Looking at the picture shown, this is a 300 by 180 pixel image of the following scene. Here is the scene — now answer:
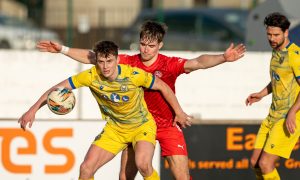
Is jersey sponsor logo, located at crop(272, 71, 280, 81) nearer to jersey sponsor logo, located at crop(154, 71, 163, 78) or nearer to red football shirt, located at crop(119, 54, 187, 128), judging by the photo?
red football shirt, located at crop(119, 54, 187, 128)

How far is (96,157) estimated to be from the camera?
8.30 meters

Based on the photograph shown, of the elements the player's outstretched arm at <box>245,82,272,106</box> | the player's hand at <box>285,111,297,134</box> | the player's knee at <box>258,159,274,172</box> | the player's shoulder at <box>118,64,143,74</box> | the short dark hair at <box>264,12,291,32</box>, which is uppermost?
the short dark hair at <box>264,12,291,32</box>

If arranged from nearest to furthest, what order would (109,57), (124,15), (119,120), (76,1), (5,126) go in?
(109,57) < (119,120) < (5,126) < (124,15) < (76,1)

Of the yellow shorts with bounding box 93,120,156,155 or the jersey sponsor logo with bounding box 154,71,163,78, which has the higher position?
the jersey sponsor logo with bounding box 154,71,163,78

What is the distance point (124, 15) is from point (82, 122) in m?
14.5

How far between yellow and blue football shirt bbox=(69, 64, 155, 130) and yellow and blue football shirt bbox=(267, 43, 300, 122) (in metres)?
1.42

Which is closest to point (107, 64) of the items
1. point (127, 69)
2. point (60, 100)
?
point (127, 69)

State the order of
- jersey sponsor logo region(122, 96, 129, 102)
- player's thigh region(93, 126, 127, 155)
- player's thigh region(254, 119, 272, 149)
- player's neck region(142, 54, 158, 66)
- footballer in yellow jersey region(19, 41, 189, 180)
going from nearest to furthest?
footballer in yellow jersey region(19, 41, 189, 180), jersey sponsor logo region(122, 96, 129, 102), player's thigh region(93, 126, 127, 155), player's neck region(142, 54, 158, 66), player's thigh region(254, 119, 272, 149)

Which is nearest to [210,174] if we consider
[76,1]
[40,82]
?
[40,82]

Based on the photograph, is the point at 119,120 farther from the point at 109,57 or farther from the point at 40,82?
the point at 40,82

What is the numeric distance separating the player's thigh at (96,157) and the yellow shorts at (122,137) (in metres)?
0.05

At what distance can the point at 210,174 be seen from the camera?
10.9 meters

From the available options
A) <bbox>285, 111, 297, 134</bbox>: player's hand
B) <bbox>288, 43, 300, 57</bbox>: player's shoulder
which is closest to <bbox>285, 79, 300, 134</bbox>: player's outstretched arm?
<bbox>285, 111, 297, 134</bbox>: player's hand

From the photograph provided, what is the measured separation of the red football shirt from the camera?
338 inches
